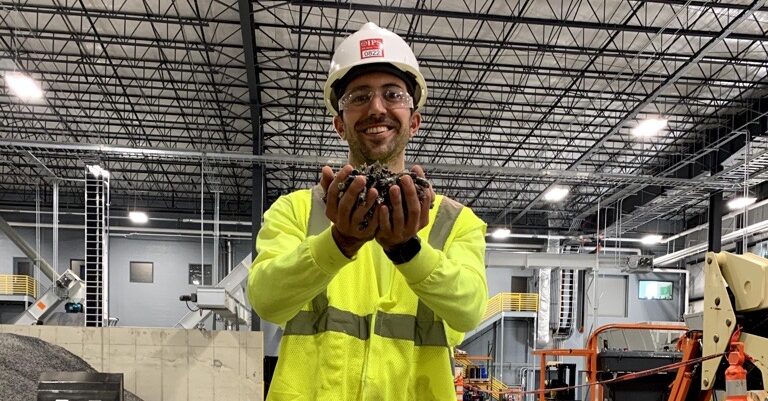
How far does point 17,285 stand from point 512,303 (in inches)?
927

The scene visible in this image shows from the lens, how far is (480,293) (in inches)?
60.9

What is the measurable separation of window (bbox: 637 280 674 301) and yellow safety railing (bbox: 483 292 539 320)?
6.41 metres

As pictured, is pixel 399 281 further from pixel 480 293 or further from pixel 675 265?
pixel 675 265

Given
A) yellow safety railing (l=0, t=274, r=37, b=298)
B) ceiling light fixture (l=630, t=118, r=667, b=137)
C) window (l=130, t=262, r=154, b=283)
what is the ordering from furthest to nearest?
1. window (l=130, t=262, r=154, b=283)
2. yellow safety railing (l=0, t=274, r=37, b=298)
3. ceiling light fixture (l=630, t=118, r=667, b=137)

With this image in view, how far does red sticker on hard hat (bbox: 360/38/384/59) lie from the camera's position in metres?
1.68

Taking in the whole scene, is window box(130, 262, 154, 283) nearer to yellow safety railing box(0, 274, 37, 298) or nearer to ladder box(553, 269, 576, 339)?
yellow safety railing box(0, 274, 37, 298)

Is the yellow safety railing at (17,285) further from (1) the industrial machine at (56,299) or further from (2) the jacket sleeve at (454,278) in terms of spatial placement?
(2) the jacket sleeve at (454,278)

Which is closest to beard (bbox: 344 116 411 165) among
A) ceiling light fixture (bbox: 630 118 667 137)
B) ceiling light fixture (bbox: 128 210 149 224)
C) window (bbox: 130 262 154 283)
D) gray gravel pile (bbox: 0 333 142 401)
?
gray gravel pile (bbox: 0 333 142 401)

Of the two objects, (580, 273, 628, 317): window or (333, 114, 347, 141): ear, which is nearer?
(333, 114, 347, 141): ear

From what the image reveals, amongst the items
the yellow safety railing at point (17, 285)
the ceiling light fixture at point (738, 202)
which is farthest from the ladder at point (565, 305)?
the yellow safety railing at point (17, 285)

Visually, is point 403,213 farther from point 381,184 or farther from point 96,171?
point 96,171

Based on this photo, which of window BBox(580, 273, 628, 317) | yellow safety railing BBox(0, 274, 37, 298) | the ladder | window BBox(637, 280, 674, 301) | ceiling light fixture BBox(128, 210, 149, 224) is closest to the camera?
the ladder

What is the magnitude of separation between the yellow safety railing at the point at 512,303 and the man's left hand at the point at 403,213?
29.3 m

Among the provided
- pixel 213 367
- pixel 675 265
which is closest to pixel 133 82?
pixel 213 367
